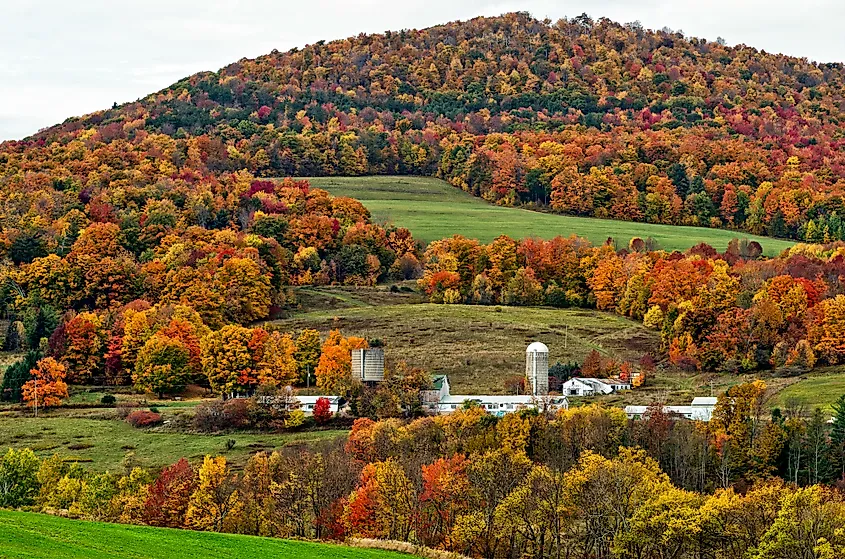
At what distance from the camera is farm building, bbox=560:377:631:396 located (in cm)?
9875

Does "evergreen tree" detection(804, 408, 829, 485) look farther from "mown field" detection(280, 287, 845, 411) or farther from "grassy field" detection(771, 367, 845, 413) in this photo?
"mown field" detection(280, 287, 845, 411)

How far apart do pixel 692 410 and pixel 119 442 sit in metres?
40.2

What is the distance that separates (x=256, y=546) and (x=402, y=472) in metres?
18.4

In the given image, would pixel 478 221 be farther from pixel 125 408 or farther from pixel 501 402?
pixel 125 408

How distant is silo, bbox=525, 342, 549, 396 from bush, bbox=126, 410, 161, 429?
98.7 ft

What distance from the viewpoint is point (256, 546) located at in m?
45.3

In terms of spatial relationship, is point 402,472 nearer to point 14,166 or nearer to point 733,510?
point 733,510

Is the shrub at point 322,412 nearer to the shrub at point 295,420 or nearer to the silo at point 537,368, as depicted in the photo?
the shrub at point 295,420

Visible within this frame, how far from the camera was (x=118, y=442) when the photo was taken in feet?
277

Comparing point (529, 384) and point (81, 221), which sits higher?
point (81, 221)

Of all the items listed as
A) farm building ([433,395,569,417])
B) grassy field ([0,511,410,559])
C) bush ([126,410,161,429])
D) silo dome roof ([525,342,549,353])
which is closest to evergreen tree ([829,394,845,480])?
farm building ([433,395,569,417])

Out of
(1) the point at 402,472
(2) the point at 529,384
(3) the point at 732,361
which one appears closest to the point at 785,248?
(3) the point at 732,361

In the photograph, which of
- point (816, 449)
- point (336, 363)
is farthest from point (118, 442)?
point (816, 449)

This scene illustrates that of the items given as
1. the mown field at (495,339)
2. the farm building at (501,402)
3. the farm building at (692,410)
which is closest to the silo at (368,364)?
the mown field at (495,339)
